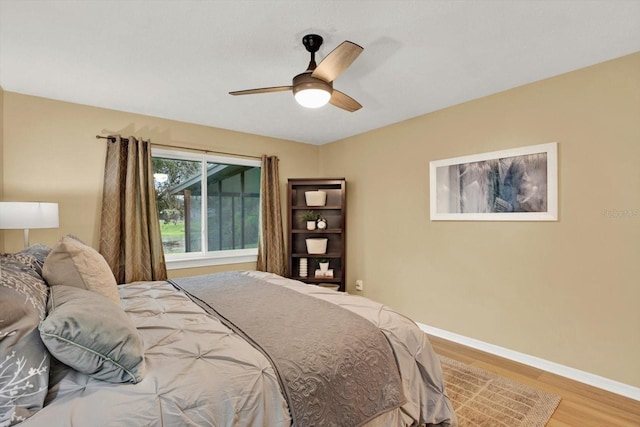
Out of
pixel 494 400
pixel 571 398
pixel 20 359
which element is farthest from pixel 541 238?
pixel 20 359

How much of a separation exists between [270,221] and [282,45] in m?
2.53

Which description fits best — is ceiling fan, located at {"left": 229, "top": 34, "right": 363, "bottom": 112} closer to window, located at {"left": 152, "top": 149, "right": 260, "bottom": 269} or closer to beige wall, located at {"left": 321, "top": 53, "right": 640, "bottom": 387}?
beige wall, located at {"left": 321, "top": 53, "right": 640, "bottom": 387}

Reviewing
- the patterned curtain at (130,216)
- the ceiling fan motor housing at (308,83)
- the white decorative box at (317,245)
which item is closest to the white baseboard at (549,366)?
the white decorative box at (317,245)

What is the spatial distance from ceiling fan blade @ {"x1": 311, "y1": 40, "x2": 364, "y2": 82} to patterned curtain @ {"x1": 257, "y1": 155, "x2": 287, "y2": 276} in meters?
2.45

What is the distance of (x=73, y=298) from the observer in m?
1.29

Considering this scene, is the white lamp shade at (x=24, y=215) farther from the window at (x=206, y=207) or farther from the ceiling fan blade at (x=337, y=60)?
the ceiling fan blade at (x=337, y=60)

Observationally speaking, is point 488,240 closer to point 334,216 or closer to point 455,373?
point 455,373

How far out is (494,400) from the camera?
2.22 m

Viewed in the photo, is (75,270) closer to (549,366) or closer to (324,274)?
(324,274)

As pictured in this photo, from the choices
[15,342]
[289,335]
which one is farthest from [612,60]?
[15,342]

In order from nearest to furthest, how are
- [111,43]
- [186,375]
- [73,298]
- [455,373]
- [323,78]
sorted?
[186,375]
[73,298]
[323,78]
[111,43]
[455,373]

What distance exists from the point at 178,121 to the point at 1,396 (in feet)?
10.7

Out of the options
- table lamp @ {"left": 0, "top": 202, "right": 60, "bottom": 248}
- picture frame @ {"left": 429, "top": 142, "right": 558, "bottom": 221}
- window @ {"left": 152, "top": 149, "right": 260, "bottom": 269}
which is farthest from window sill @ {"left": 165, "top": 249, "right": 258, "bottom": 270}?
picture frame @ {"left": 429, "top": 142, "right": 558, "bottom": 221}

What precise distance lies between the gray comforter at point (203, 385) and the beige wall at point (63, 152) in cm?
182
